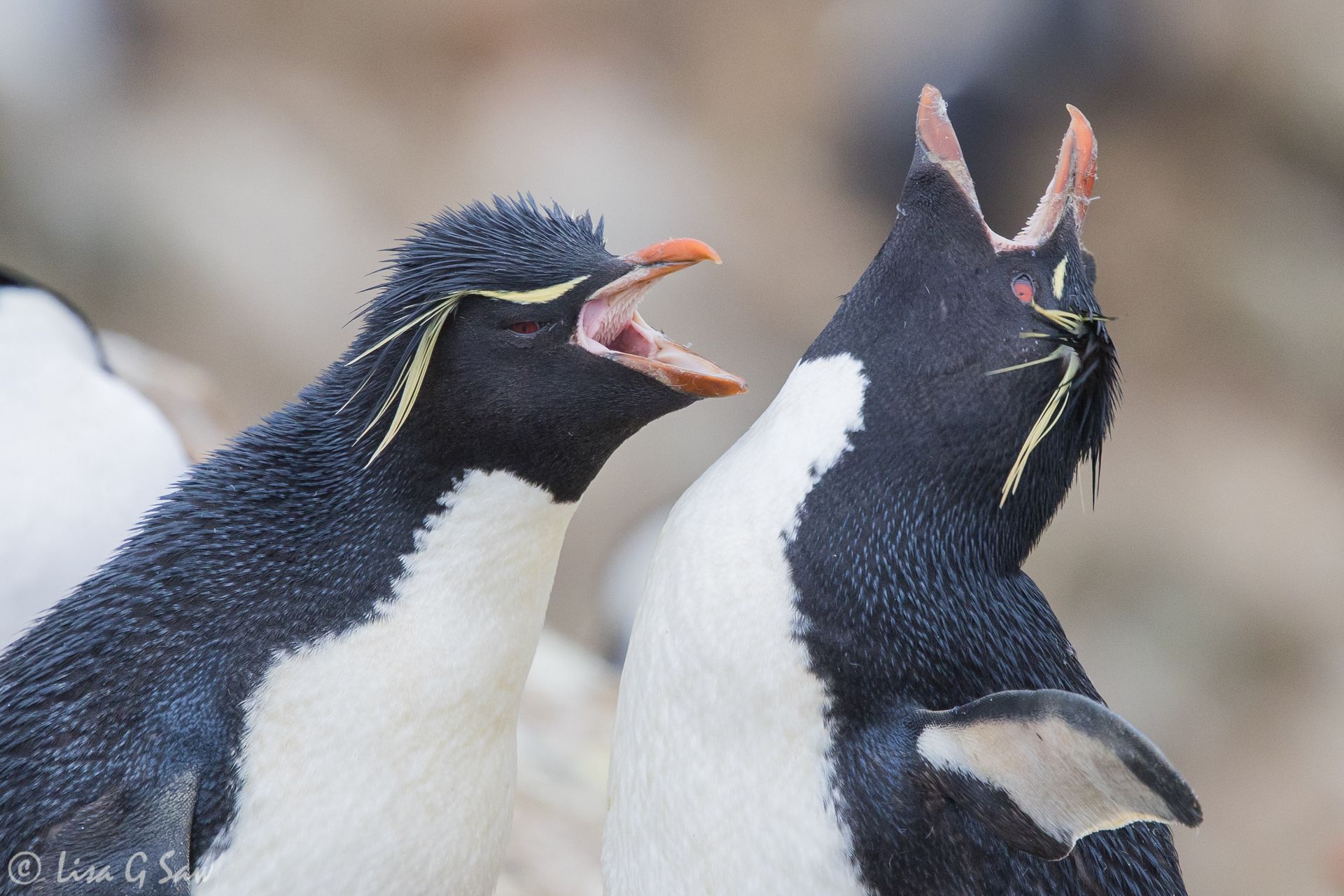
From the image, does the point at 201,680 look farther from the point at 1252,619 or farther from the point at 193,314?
the point at 193,314

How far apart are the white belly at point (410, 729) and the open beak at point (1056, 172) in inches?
21.4

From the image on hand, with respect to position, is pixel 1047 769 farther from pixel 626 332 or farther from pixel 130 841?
pixel 130 841

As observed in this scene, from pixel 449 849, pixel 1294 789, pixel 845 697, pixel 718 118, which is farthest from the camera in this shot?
pixel 718 118

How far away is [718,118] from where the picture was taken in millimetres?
4086

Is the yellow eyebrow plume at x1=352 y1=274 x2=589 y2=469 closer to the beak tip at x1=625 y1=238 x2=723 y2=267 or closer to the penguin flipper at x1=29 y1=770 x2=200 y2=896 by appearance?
the beak tip at x1=625 y1=238 x2=723 y2=267

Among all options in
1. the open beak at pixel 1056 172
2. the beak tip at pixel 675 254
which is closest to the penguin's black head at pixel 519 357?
the beak tip at pixel 675 254

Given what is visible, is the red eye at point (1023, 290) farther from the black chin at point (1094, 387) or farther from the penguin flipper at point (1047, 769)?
the penguin flipper at point (1047, 769)

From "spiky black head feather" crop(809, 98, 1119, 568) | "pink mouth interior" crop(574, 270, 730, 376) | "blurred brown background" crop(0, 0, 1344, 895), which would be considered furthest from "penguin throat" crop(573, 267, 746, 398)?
"blurred brown background" crop(0, 0, 1344, 895)

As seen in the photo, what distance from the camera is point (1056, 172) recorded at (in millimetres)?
1202

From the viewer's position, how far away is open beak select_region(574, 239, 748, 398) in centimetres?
113

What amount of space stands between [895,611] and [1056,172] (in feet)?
1.71

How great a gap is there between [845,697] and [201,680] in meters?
0.63

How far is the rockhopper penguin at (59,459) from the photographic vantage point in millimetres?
1495

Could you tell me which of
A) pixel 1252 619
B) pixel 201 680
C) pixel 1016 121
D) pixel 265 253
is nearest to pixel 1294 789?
pixel 1252 619
